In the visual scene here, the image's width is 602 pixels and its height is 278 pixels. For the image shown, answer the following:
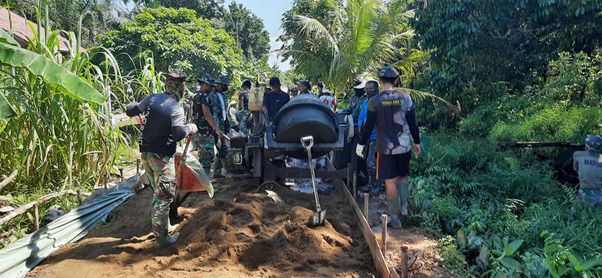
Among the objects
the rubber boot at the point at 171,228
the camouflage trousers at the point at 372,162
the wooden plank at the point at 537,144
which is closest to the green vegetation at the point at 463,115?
the wooden plank at the point at 537,144

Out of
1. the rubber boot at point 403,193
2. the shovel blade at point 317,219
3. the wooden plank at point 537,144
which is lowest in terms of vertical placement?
the shovel blade at point 317,219

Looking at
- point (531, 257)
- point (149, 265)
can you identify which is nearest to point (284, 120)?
point (149, 265)

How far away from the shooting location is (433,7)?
27.5 ft

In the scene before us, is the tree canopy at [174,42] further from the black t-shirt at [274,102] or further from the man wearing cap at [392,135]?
the man wearing cap at [392,135]

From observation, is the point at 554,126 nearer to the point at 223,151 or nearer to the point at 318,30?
the point at 223,151

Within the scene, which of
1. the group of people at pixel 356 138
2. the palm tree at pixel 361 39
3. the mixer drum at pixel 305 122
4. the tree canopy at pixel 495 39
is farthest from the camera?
the palm tree at pixel 361 39

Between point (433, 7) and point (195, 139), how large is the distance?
18.2 ft

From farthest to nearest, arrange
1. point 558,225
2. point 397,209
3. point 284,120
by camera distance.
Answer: point 284,120 → point 397,209 → point 558,225

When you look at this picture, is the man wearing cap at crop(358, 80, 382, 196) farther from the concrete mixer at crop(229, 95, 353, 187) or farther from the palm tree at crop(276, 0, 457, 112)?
the palm tree at crop(276, 0, 457, 112)

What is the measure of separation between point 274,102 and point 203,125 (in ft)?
6.34

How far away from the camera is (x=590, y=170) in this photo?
4.85 m

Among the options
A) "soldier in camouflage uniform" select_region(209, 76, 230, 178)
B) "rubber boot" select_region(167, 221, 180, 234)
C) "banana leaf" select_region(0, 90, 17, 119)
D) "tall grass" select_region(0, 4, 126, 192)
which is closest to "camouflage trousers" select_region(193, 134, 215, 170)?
"soldier in camouflage uniform" select_region(209, 76, 230, 178)

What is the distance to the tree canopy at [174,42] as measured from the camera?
54.1ft

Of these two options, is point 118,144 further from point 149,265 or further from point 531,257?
point 531,257
